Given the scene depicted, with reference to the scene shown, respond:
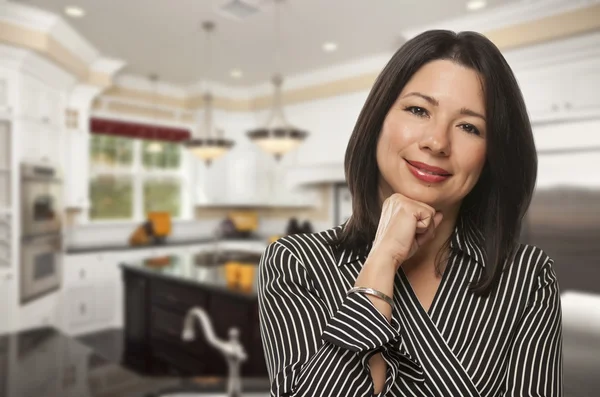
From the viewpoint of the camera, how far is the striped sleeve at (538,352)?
36 centimetres

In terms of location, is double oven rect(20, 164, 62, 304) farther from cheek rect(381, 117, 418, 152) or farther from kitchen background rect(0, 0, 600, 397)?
cheek rect(381, 117, 418, 152)

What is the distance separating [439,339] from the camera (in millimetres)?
399

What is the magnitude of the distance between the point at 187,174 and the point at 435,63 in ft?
15.5

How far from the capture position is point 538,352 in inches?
14.4

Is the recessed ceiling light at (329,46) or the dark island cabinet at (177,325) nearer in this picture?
the dark island cabinet at (177,325)

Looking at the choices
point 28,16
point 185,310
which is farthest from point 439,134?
point 28,16

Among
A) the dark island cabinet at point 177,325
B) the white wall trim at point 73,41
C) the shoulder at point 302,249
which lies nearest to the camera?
the shoulder at point 302,249

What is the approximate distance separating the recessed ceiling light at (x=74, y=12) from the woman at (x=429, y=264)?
9.64 ft

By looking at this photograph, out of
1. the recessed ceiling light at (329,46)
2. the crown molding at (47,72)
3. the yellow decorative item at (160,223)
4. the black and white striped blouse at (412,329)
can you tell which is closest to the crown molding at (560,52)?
the black and white striped blouse at (412,329)

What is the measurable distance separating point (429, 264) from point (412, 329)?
0.07 meters

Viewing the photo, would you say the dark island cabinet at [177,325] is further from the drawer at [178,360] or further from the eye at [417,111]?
the eye at [417,111]

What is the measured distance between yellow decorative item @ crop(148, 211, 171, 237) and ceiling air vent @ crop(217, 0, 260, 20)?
2335 millimetres

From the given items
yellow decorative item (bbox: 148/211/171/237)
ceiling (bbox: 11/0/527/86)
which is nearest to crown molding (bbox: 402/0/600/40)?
ceiling (bbox: 11/0/527/86)

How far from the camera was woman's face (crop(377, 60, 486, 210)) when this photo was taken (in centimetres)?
34
